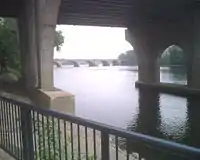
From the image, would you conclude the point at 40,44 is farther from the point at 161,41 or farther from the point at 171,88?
the point at 161,41

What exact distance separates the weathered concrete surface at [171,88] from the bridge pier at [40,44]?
15.1 m

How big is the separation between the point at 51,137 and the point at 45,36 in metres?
11.2

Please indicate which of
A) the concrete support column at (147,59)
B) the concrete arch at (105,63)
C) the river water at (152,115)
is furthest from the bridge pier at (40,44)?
the concrete arch at (105,63)

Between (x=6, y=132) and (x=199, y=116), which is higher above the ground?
(x=6, y=132)

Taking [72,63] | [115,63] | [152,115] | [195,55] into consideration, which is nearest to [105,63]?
[115,63]

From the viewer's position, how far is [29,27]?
1579cm

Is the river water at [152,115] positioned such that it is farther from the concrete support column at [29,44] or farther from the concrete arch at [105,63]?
the concrete arch at [105,63]

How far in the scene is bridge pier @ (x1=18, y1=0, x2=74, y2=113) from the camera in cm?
1511

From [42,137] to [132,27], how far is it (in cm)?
3063

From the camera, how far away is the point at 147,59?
3481 centimetres

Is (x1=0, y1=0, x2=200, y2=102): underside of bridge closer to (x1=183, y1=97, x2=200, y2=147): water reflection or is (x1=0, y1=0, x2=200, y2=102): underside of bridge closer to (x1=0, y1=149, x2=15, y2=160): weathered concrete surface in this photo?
(x1=183, y1=97, x2=200, y2=147): water reflection

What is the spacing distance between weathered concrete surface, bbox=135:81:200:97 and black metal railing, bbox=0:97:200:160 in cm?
2339

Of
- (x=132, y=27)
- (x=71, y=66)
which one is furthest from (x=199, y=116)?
(x=71, y=66)

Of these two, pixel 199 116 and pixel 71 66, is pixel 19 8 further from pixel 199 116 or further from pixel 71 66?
pixel 71 66
